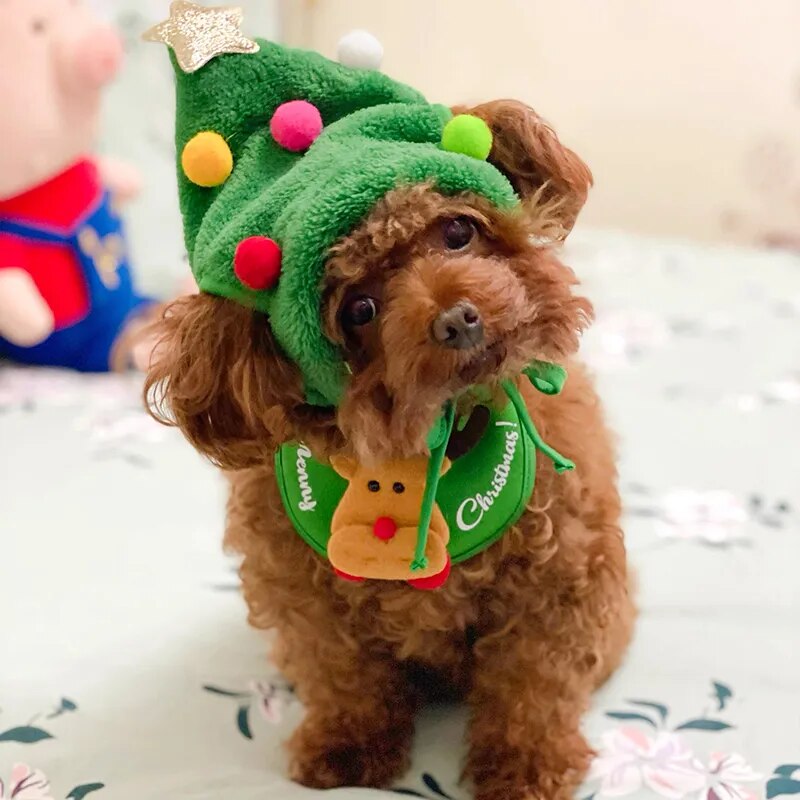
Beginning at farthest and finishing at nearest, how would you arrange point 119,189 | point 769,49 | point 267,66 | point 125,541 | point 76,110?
point 769,49 < point 119,189 < point 76,110 < point 125,541 < point 267,66

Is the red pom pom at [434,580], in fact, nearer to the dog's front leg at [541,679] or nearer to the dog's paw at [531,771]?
the dog's front leg at [541,679]

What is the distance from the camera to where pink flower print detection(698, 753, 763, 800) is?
0.85 meters

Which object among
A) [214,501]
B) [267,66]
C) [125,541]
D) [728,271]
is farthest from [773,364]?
[267,66]

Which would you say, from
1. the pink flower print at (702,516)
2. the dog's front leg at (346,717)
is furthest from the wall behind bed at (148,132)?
the dog's front leg at (346,717)

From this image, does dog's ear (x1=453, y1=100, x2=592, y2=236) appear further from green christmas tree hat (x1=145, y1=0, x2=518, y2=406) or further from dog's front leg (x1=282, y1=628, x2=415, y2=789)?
dog's front leg (x1=282, y1=628, x2=415, y2=789)

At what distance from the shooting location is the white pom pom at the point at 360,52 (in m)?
0.76

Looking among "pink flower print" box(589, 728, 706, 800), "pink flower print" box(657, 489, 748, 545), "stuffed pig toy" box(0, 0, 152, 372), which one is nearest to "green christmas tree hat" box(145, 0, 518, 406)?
"pink flower print" box(589, 728, 706, 800)

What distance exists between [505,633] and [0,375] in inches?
43.3

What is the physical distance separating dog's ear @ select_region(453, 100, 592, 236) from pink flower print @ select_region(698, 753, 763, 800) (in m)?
0.46

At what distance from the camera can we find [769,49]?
220 centimetres

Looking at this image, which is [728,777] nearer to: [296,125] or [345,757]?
[345,757]

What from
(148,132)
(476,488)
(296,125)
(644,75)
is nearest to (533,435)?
(476,488)

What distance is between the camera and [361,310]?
683 mm

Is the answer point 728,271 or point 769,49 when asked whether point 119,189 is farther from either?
point 769,49
